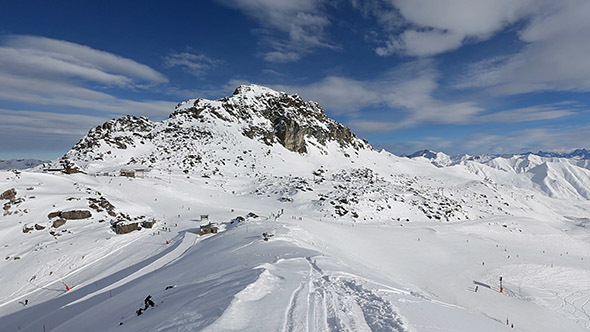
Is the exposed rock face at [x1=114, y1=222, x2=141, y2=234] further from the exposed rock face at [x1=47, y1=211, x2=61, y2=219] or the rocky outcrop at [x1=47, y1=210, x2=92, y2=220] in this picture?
the exposed rock face at [x1=47, y1=211, x2=61, y2=219]

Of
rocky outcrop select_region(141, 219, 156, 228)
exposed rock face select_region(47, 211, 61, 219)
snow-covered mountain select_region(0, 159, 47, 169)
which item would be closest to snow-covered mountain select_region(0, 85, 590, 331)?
exposed rock face select_region(47, 211, 61, 219)

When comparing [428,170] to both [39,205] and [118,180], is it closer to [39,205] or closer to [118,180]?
[118,180]

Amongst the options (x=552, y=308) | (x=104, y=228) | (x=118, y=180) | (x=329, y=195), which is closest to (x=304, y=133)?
(x=329, y=195)

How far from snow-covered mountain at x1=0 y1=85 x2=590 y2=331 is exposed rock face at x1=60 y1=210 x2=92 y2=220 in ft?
0.33

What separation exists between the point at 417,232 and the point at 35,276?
31427mm

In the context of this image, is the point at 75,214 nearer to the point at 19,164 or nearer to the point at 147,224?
the point at 147,224

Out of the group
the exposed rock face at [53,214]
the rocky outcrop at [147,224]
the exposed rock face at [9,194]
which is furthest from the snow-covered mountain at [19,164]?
the rocky outcrop at [147,224]

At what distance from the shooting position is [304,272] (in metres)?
9.46

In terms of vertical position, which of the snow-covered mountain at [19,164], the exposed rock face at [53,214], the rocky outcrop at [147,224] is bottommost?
the snow-covered mountain at [19,164]

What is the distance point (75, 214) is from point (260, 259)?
1951cm

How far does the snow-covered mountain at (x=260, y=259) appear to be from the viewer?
6938 millimetres

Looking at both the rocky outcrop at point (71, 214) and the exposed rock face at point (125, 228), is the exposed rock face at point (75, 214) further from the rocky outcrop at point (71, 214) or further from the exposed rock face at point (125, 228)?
the exposed rock face at point (125, 228)

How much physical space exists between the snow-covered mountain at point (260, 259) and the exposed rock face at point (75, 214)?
100 millimetres

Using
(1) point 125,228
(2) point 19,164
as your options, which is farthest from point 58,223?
(2) point 19,164
